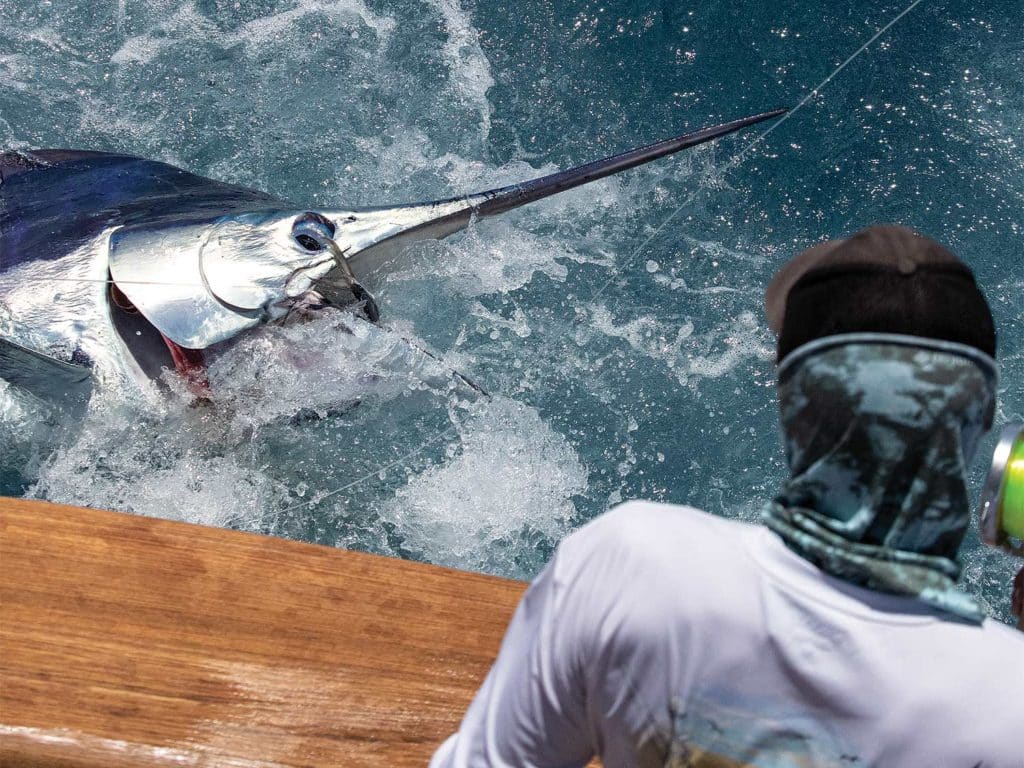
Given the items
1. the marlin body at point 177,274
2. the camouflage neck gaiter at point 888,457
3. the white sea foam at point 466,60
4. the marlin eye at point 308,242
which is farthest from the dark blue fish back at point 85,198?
the camouflage neck gaiter at point 888,457

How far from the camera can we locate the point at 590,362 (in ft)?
8.36

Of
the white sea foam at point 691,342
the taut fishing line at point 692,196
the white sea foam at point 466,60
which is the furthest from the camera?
the white sea foam at point 466,60

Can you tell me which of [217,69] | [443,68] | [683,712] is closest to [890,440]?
[683,712]

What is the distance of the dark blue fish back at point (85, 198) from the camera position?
2146mm

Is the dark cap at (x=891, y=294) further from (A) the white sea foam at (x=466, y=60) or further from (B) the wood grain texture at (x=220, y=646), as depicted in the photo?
(A) the white sea foam at (x=466, y=60)

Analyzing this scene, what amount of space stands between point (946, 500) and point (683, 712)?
0.75 ft

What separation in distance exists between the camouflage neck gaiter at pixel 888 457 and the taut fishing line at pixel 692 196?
1696 millimetres

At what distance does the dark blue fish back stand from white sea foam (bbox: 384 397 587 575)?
712 millimetres

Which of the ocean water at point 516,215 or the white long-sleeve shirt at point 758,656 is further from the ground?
the white long-sleeve shirt at point 758,656

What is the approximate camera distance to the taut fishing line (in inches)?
90.4

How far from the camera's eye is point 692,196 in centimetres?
292

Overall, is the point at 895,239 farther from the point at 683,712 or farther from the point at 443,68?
the point at 443,68

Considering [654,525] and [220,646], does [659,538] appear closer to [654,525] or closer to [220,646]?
[654,525]

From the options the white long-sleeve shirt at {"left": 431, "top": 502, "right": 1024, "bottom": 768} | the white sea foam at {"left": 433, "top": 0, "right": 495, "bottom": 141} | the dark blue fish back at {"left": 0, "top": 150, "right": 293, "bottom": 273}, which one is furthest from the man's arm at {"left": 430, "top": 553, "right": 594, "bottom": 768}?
the white sea foam at {"left": 433, "top": 0, "right": 495, "bottom": 141}
